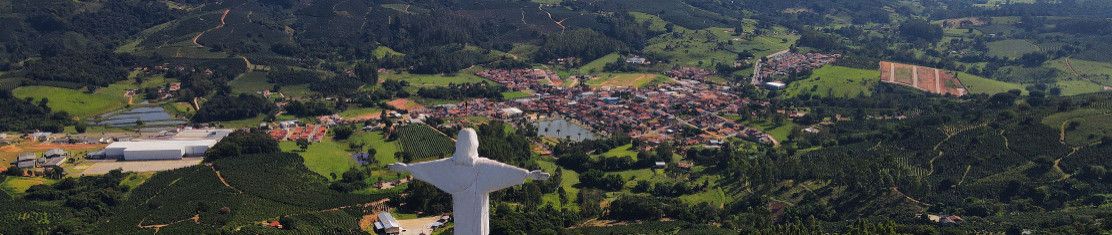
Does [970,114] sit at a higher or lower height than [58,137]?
lower

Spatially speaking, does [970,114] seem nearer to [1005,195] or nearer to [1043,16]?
[1005,195]

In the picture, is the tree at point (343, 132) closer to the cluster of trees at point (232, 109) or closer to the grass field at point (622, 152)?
the cluster of trees at point (232, 109)

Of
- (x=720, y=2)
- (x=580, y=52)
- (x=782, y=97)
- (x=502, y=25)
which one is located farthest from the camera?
(x=720, y=2)

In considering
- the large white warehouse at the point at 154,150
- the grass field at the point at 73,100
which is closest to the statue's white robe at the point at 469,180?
the large white warehouse at the point at 154,150

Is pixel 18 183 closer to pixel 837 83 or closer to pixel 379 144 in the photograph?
pixel 379 144

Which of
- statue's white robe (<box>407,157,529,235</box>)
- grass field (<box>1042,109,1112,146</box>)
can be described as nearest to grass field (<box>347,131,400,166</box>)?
statue's white robe (<box>407,157,529,235</box>)

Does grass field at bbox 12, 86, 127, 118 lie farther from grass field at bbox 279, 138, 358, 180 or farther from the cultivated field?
the cultivated field

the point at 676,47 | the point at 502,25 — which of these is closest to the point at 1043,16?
the point at 676,47
